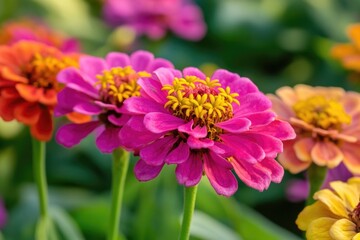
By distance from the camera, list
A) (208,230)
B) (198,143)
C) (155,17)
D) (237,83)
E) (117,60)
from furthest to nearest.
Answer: (155,17), (208,230), (117,60), (237,83), (198,143)

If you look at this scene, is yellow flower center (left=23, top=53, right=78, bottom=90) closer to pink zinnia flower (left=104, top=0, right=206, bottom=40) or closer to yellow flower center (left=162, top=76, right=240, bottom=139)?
yellow flower center (left=162, top=76, right=240, bottom=139)

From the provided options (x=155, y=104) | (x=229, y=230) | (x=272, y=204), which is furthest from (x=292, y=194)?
(x=155, y=104)

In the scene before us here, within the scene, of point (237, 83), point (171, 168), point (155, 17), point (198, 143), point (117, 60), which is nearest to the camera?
point (198, 143)

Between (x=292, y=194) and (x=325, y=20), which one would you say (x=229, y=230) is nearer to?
(x=292, y=194)

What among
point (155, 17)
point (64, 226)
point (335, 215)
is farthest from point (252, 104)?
point (155, 17)

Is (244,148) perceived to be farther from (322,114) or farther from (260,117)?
(322,114)

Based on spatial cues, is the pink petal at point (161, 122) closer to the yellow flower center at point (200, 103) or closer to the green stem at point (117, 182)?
the yellow flower center at point (200, 103)

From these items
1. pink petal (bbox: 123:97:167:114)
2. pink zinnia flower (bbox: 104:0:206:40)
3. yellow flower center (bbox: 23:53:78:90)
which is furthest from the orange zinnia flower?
pink zinnia flower (bbox: 104:0:206:40)
